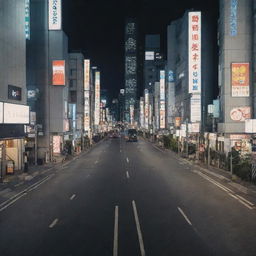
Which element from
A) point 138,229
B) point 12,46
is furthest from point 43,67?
point 138,229

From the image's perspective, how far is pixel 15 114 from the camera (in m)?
35.9

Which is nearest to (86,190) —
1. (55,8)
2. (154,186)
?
(154,186)

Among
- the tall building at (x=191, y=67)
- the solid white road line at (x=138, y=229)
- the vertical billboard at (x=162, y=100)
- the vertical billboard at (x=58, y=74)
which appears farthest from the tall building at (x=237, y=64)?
the vertical billboard at (x=162, y=100)

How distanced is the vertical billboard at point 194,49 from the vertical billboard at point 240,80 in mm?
7699

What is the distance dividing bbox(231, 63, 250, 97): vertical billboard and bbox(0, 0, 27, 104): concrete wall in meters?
26.3

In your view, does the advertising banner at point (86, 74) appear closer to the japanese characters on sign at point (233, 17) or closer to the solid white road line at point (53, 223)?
the japanese characters on sign at point (233, 17)

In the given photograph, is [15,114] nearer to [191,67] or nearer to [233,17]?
[191,67]

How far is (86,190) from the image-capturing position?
25.4m

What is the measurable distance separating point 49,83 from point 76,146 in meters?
12.2

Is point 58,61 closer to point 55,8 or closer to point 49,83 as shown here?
point 49,83

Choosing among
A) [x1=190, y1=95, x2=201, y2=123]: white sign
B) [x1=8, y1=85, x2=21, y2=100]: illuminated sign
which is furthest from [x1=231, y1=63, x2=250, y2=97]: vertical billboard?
[x1=8, y1=85, x2=21, y2=100]: illuminated sign

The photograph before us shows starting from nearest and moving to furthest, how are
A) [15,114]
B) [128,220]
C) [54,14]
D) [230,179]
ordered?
[128,220]
[230,179]
[15,114]
[54,14]

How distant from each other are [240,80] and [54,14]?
93.2ft

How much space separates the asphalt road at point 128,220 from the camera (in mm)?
12938
